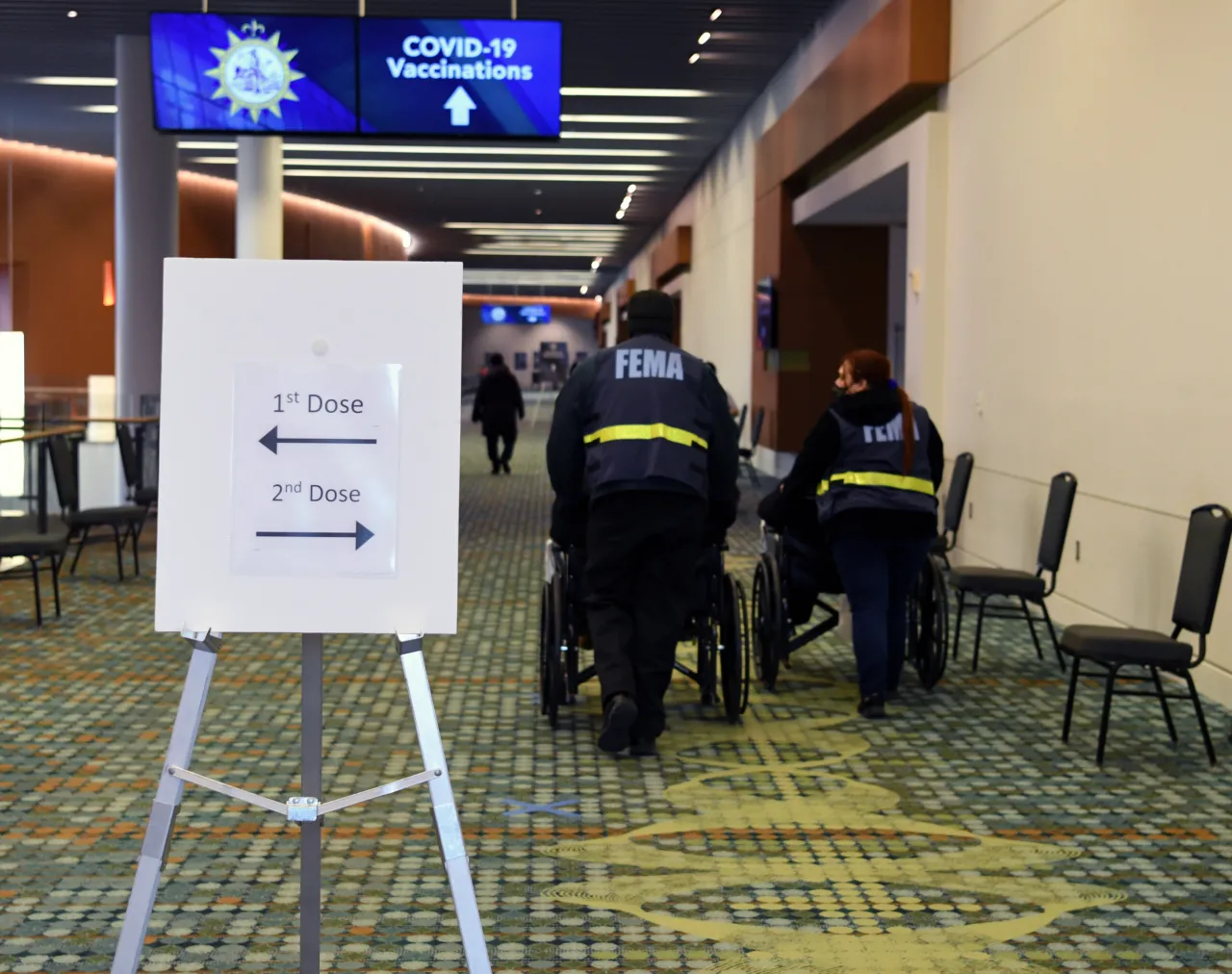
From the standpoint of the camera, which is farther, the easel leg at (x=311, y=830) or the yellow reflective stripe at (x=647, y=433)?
the yellow reflective stripe at (x=647, y=433)

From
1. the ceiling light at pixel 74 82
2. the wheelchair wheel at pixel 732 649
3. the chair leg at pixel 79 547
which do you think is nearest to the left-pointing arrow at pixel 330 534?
the wheelchair wheel at pixel 732 649

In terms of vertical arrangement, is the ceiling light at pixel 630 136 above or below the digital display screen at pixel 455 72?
above

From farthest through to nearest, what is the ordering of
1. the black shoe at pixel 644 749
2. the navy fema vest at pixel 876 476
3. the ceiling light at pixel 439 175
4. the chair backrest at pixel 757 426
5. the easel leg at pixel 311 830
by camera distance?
1. the ceiling light at pixel 439 175
2. the chair backrest at pixel 757 426
3. the navy fema vest at pixel 876 476
4. the black shoe at pixel 644 749
5. the easel leg at pixel 311 830

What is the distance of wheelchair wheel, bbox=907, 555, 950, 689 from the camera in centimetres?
665

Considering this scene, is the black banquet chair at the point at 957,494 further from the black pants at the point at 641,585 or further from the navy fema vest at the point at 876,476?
the black pants at the point at 641,585

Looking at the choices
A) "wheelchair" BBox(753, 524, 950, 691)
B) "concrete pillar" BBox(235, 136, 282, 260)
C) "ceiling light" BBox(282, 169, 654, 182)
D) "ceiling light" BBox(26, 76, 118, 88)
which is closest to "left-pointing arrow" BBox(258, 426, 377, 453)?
"wheelchair" BBox(753, 524, 950, 691)

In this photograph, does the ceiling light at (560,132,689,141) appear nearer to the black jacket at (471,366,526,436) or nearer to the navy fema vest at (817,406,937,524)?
the black jacket at (471,366,526,436)

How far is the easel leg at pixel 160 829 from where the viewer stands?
9.13 feet

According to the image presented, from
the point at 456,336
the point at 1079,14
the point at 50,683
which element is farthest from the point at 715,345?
the point at 456,336

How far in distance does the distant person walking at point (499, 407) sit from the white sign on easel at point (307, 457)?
1717 centimetres

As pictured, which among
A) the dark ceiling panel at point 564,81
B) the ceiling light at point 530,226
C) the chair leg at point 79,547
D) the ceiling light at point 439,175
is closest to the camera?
the chair leg at point 79,547

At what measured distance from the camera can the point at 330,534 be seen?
295cm

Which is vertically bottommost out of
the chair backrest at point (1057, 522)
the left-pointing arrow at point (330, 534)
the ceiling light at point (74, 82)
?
the chair backrest at point (1057, 522)

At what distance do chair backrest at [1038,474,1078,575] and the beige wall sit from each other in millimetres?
269
